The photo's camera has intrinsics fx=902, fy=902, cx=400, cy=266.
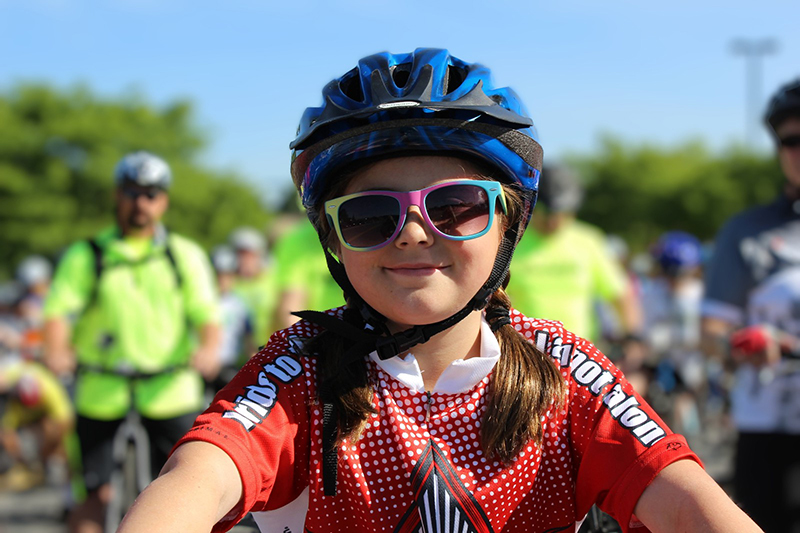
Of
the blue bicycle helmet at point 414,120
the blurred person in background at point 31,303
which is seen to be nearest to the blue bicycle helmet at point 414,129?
the blue bicycle helmet at point 414,120

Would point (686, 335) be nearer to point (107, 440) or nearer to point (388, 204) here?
point (107, 440)

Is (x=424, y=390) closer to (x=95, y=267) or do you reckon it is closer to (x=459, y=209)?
(x=459, y=209)

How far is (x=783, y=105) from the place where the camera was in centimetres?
412

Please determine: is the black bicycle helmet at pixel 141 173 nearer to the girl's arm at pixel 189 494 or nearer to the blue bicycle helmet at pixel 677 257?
the girl's arm at pixel 189 494

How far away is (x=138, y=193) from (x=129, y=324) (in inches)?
34.6

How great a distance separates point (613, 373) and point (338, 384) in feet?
2.12

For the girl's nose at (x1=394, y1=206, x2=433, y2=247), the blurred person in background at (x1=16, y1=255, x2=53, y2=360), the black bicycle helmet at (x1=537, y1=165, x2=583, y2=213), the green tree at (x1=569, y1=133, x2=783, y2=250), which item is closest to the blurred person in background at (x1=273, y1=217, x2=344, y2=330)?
the black bicycle helmet at (x1=537, y1=165, x2=583, y2=213)

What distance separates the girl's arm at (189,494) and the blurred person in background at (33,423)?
8739 mm

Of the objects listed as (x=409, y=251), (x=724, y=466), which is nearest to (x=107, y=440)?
A: (x=409, y=251)

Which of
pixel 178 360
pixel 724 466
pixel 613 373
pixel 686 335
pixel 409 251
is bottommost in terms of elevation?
pixel 724 466

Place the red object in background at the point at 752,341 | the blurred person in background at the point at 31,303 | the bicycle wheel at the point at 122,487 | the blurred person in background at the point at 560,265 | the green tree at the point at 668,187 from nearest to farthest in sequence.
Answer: the red object in background at the point at 752,341
the bicycle wheel at the point at 122,487
the blurred person in background at the point at 560,265
the blurred person in background at the point at 31,303
the green tree at the point at 668,187

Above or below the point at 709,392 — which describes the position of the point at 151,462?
above

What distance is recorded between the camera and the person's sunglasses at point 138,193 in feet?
19.9

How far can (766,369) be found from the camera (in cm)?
421
